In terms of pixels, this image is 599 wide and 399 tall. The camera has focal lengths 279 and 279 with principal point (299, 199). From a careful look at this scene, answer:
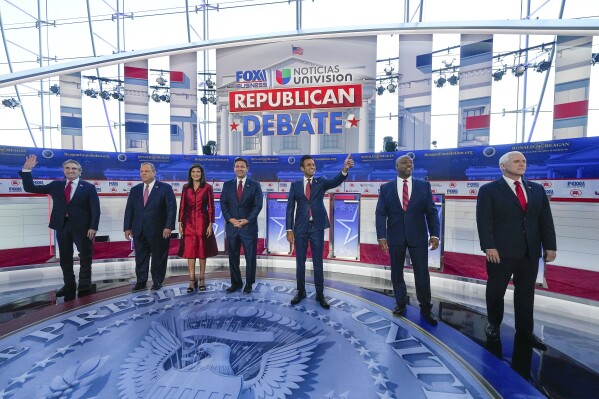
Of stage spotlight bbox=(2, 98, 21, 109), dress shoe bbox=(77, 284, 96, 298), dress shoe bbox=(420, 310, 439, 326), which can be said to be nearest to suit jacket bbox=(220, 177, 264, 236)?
dress shoe bbox=(77, 284, 96, 298)

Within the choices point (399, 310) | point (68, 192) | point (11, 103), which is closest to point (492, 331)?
point (399, 310)

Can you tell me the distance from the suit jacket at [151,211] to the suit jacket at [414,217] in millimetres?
2583

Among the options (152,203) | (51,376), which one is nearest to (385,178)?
(152,203)

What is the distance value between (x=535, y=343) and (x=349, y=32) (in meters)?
5.64

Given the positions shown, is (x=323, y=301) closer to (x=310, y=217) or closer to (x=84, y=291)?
(x=310, y=217)

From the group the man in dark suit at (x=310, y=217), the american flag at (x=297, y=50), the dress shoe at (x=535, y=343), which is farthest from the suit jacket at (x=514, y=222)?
the american flag at (x=297, y=50)

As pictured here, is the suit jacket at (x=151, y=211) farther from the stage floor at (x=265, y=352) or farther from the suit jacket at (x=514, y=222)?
the suit jacket at (x=514, y=222)

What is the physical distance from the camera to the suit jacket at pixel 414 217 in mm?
2654

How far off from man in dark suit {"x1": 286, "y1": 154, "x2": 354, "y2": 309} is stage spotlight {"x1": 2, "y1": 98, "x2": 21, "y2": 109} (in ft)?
44.7

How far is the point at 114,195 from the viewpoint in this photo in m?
5.36

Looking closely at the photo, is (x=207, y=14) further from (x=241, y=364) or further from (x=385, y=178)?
(x=241, y=364)

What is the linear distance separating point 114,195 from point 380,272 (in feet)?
16.8

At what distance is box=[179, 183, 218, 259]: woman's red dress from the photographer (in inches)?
137

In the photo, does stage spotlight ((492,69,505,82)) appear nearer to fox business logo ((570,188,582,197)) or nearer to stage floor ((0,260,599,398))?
fox business logo ((570,188,582,197))
